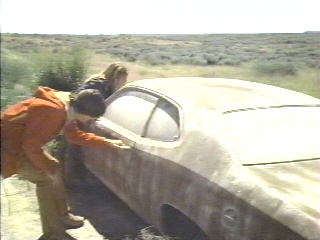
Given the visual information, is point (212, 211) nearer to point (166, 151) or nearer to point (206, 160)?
point (206, 160)

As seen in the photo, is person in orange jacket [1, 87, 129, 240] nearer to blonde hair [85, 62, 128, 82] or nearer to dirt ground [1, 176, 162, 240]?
dirt ground [1, 176, 162, 240]

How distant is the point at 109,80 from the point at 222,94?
6.45ft

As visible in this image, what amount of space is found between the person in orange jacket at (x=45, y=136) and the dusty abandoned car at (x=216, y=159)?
46cm

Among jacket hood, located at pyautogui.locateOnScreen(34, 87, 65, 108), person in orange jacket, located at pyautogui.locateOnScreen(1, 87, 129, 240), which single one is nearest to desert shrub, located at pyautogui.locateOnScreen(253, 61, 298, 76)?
person in orange jacket, located at pyautogui.locateOnScreen(1, 87, 129, 240)

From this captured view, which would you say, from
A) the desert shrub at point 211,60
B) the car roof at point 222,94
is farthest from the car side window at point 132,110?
the desert shrub at point 211,60

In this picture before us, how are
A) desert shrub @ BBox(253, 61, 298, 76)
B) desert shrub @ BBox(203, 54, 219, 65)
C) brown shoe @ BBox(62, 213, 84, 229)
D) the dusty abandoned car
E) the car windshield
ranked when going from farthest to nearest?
desert shrub @ BBox(203, 54, 219, 65)
desert shrub @ BBox(253, 61, 298, 76)
brown shoe @ BBox(62, 213, 84, 229)
the car windshield
the dusty abandoned car

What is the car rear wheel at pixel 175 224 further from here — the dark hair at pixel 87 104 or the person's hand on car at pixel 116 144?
the dark hair at pixel 87 104

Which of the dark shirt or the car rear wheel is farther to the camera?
the dark shirt

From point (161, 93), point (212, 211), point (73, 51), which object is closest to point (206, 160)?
point (212, 211)

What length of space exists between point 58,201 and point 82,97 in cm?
87

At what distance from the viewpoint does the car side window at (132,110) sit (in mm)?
4520

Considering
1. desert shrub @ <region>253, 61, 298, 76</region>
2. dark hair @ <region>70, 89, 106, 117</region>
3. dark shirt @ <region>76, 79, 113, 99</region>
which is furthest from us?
desert shrub @ <region>253, 61, 298, 76</region>

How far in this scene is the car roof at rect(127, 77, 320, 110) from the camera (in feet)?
13.7

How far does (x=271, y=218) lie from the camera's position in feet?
9.40
